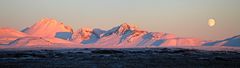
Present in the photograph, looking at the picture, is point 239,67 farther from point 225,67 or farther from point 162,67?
point 162,67

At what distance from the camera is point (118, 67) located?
50531 millimetres

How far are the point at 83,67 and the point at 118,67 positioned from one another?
12.8 ft

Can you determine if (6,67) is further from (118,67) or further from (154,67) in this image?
(154,67)

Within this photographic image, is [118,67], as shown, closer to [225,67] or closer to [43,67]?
[43,67]

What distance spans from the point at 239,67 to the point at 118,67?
11.7 metres

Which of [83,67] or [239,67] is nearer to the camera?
[239,67]

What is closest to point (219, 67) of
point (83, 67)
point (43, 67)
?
point (83, 67)

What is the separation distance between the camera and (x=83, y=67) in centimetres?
5209

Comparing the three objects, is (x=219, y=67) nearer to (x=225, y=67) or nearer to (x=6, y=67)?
(x=225, y=67)

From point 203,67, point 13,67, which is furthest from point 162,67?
point 13,67

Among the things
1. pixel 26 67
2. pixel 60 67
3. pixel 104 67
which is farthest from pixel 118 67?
pixel 26 67

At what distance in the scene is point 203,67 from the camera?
165 feet

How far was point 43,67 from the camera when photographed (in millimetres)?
50656

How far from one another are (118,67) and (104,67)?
1434 millimetres
